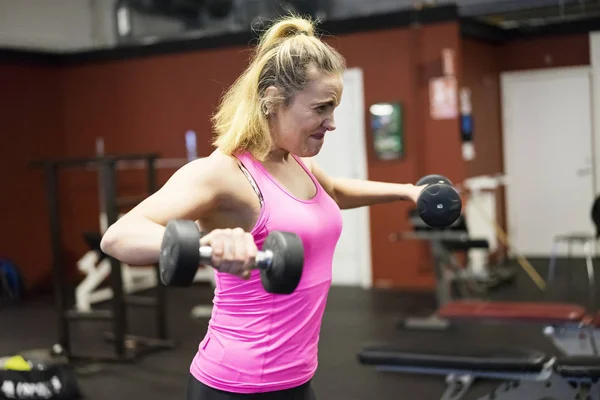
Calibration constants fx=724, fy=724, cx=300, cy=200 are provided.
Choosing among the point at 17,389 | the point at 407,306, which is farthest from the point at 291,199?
the point at 407,306

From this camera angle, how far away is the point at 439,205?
1.32m

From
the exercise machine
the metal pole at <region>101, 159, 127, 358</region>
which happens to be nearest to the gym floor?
the exercise machine

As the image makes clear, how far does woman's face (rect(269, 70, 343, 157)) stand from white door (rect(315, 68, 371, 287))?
192 inches

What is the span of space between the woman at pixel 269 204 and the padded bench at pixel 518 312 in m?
2.34

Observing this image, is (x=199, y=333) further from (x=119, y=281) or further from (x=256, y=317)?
(x=256, y=317)

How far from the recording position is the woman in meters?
1.16

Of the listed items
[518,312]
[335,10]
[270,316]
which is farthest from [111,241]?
[335,10]

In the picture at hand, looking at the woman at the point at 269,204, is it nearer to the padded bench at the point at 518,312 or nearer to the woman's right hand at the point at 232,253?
the woman's right hand at the point at 232,253

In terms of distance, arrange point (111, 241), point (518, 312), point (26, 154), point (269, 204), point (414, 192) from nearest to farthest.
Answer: point (111, 241) < point (269, 204) < point (414, 192) < point (518, 312) < point (26, 154)

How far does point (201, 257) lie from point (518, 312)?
294 centimetres

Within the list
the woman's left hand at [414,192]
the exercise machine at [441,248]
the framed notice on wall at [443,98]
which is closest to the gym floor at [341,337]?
the exercise machine at [441,248]

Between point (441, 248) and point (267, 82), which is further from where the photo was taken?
point (441, 248)

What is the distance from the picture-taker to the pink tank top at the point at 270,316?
1.18 m

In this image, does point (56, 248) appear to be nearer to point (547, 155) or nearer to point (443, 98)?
point (443, 98)
